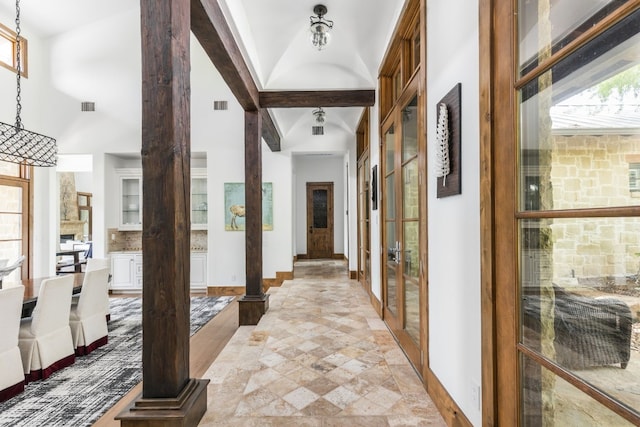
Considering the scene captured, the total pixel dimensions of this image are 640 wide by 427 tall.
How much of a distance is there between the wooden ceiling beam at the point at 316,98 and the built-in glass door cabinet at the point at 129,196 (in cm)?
401

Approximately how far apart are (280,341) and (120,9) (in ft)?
16.8

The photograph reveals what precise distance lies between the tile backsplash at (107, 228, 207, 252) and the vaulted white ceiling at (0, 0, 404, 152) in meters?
3.19

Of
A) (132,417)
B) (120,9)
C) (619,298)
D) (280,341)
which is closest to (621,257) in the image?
(619,298)

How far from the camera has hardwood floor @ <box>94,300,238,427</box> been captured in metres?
2.35

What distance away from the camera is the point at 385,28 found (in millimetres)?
3293

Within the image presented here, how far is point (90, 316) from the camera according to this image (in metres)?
3.52

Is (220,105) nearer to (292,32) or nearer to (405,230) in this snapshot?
(292,32)

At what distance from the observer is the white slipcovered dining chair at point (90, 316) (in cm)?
340

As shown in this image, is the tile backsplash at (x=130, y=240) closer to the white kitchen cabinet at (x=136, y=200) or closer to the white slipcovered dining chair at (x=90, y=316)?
the white kitchen cabinet at (x=136, y=200)

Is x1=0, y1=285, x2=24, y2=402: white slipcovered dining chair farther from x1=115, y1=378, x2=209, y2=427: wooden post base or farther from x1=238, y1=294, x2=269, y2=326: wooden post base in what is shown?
x1=238, y1=294, x2=269, y2=326: wooden post base

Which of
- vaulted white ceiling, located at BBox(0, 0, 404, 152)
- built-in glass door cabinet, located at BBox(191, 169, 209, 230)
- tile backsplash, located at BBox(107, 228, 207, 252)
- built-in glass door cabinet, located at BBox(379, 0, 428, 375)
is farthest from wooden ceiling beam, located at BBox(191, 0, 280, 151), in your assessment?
tile backsplash, located at BBox(107, 228, 207, 252)

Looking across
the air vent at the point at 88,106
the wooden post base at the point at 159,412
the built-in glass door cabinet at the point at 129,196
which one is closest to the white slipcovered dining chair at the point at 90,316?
the wooden post base at the point at 159,412

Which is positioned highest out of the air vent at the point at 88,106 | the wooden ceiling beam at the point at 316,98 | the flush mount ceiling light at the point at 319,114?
the air vent at the point at 88,106

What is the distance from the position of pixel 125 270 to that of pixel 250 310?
411cm
